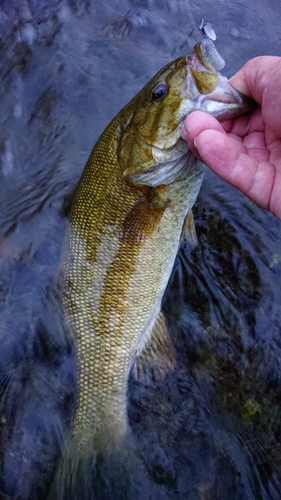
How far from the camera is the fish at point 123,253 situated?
103 inches

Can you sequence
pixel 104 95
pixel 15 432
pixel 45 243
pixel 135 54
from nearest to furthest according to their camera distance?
1. pixel 15 432
2. pixel 45 243
3. pixel 104 95
4. pixel 135 54

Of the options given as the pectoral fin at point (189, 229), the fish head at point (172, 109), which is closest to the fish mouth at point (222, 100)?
the fish head at point (172, 109)

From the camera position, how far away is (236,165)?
232 cm

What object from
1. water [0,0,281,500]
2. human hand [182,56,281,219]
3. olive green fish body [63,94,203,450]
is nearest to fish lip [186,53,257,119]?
human hand [182,56,281,219]

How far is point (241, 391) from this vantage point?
2957mm

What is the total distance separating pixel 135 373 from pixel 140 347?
16cm

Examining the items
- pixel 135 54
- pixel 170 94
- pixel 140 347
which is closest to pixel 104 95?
pixel 135 54

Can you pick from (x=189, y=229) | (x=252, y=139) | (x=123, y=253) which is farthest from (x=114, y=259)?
(x=252, y=139)

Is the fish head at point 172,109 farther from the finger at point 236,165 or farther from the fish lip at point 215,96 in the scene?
the finger at point 236,165

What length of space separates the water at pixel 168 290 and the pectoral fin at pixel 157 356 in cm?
8

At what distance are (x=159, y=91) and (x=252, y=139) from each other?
60 cm

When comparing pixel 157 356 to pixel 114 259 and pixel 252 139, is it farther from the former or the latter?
pixel 252 139

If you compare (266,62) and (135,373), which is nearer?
(266,62)

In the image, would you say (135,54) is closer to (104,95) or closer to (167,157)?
(104,95)
